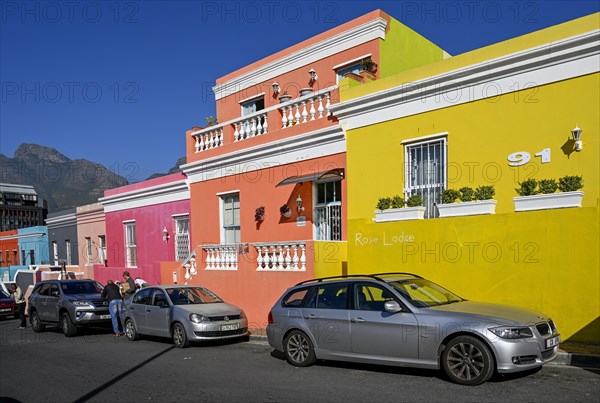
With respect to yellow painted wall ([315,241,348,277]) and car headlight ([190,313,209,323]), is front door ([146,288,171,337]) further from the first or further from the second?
yellow painted wall ([315,241,348,277])

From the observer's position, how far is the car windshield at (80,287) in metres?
16.3

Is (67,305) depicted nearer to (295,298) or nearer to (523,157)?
(295,298)

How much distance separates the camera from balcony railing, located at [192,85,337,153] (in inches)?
569

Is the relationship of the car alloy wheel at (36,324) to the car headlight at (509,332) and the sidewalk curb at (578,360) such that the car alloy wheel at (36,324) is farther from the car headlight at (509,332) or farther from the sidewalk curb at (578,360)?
the sidewalk curb at (578,360)

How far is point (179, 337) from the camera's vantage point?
1227cm

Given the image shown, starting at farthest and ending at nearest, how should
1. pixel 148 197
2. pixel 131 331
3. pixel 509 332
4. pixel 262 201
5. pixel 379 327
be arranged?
pixel 148 197 < pixel 262 201 < pixel 131 331 < pixel 379 327 < pixel 509 332

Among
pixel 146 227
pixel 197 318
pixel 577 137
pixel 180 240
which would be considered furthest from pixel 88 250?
pixel 577 137

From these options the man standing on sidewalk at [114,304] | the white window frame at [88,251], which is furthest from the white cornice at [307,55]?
the white window frame at [88,251]

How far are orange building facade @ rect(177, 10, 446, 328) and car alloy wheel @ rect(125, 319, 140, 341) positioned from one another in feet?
8.63

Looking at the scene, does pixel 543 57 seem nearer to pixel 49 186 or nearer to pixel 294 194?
pixel 294 194

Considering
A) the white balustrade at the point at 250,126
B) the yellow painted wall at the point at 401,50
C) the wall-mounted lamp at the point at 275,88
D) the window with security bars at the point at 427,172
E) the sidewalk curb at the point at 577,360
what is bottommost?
the sidewalk curb at the point at 577,360

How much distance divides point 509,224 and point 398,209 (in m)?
2.36

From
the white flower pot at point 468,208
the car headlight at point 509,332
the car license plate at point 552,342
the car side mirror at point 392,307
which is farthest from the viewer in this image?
the white flower pot at point 468,208

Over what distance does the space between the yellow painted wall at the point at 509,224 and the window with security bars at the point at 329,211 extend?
203cm
